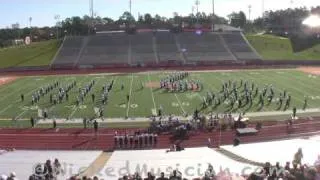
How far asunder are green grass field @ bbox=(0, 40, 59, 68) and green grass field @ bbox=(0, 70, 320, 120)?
15.2m

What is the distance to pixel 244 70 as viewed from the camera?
2366 inches

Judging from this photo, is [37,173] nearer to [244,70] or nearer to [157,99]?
[157,99]

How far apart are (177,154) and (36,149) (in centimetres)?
696

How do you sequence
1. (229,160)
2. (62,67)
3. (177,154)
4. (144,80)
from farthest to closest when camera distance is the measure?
1. (62,67)
2. (144,80)
3. (177,154)
4. (229,160)

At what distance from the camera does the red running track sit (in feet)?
85.7

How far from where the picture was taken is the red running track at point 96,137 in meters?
26.1

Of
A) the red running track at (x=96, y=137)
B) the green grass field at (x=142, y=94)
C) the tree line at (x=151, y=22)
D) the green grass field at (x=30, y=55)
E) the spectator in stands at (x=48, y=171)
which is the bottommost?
the red running track at (x=96, y=137)

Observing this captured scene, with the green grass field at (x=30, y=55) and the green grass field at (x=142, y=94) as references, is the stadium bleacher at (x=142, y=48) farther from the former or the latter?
the green grass field at (x=142, y=94)

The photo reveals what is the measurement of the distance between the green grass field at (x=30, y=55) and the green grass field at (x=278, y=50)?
29371 mm

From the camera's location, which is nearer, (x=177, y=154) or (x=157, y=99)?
(x=177, y=154)

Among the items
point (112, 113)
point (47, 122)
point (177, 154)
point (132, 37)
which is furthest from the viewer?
point (132, 37)

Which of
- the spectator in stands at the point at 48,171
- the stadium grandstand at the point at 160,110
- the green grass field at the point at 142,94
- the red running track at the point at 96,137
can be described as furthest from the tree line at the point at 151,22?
the spectator in stands at the point at 48,171

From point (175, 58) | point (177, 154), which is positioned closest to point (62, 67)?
point (175, 58)

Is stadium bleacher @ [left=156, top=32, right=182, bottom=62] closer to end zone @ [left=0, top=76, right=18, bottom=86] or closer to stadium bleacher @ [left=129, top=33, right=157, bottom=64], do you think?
stadium bleacher @ [left=129, top=33, right=157, bottom=64]
